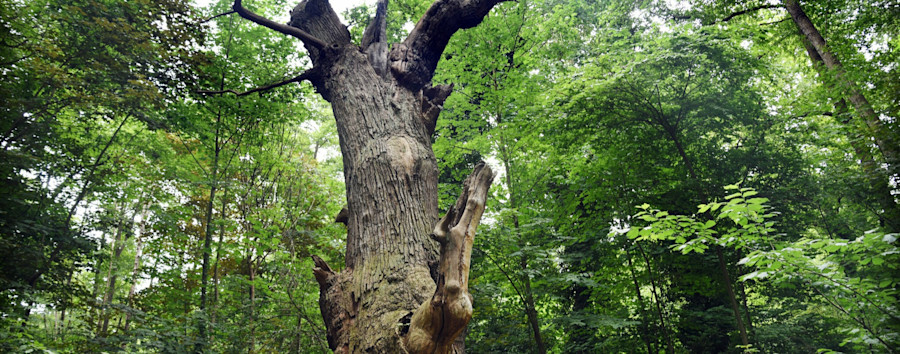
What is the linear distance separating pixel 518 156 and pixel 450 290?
5387 mm

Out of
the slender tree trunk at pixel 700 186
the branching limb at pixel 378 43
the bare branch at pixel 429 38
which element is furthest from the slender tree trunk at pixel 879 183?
the branching limb at pixel 378 43

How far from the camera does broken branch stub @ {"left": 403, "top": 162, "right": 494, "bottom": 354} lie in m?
1.58

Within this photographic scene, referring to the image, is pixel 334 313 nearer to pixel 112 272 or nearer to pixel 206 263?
pixel 206 263

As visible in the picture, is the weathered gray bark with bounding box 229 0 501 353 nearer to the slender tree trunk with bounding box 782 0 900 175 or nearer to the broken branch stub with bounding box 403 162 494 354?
the broken branch stub with bounding box 403 162 494 354

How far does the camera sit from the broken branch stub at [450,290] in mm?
1583

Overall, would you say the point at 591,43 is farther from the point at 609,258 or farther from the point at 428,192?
the point at 428,192

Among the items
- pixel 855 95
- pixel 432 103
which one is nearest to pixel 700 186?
pixel 855 95

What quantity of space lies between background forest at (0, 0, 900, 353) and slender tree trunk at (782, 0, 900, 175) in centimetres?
3

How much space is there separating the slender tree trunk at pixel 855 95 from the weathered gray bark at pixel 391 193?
5287 mm

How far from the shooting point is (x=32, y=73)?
5.33 metres

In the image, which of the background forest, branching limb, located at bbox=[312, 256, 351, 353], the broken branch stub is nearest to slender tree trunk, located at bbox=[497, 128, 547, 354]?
the background forest

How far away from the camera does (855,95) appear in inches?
232

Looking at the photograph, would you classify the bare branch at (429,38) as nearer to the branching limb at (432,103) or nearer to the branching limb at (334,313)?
the branching limb at (432,103)

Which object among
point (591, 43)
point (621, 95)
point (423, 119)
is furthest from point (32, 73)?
point (591, 43)
